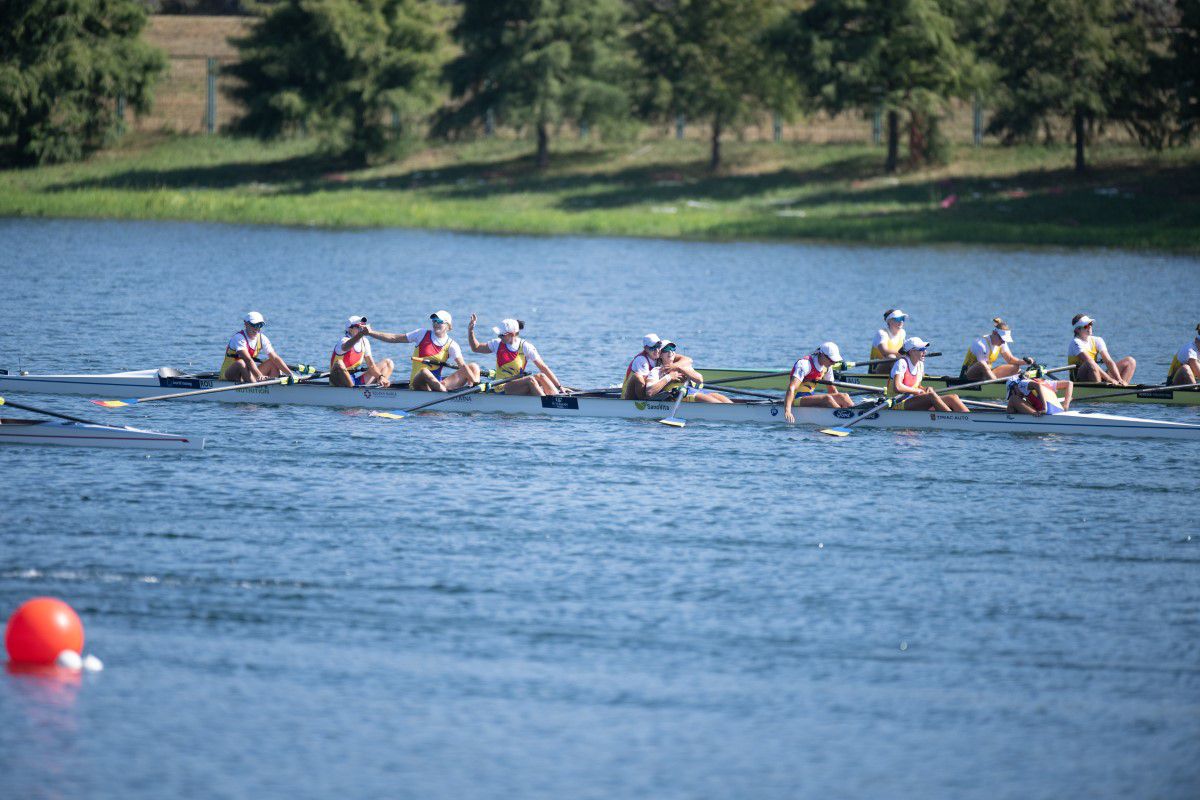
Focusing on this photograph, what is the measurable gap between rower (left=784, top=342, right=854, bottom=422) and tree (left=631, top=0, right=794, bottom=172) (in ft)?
132

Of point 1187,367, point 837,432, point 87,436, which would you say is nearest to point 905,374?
point 837,432

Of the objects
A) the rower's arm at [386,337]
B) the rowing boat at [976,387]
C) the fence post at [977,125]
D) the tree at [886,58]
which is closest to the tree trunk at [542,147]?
the tree at [886,58]

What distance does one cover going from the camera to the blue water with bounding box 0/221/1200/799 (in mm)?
11055

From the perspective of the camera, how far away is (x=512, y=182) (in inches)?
2498

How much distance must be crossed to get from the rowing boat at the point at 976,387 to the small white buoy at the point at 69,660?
13.2 m

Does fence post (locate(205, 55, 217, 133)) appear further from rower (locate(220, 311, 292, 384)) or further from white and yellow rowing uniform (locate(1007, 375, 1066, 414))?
white and yellow rowing uniform (locate(1007, 375, 1066, 414))

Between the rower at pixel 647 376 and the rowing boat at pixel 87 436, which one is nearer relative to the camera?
the rowing boat at pixel 87 436

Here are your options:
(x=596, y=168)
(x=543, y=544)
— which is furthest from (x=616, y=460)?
(x=596, y=168)

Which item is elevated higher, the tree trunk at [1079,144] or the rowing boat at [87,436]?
the tree trunk at [1079,144]

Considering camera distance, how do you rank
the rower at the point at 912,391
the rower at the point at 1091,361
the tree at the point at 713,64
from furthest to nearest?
the tree at the point at 713,64, the rower at the point at 1091,361, the rower at the point at 912,391

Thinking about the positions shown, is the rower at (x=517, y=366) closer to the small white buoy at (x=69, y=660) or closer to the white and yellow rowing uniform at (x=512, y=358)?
the white and yellow rowing uniform at (x=512, y=358)

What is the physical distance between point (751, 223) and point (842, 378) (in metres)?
30.7

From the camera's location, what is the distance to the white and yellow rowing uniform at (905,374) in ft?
73.8

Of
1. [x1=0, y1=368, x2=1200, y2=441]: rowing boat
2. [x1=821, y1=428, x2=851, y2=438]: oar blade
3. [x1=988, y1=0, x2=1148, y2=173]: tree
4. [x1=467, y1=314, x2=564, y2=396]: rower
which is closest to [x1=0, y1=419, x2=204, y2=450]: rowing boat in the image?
[x1=0, y1=368, x2=1200, y2=441]: rowing boat
